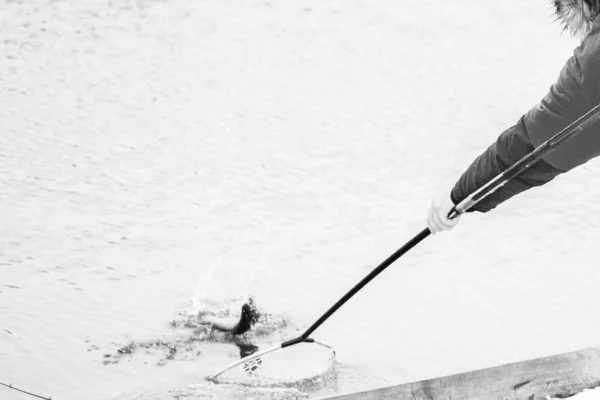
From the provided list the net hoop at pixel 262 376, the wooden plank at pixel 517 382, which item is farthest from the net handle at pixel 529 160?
the net hoop at pixel 262 376

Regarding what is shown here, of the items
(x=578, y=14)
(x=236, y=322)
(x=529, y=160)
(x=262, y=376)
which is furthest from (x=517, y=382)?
(x=236, y=322)

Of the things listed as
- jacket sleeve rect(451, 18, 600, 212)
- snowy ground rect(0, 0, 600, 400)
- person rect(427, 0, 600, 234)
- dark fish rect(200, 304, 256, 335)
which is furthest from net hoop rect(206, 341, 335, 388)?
jacket sleeve rect(451, 18, 600, 212)

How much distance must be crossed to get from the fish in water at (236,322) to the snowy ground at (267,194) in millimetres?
203

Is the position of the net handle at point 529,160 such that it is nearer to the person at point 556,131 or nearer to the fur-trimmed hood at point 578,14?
the person at point 556,131

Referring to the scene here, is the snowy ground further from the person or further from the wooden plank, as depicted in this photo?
the person

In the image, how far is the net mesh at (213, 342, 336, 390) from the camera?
441 centimetres

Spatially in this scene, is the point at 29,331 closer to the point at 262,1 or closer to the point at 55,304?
the point at 55,304

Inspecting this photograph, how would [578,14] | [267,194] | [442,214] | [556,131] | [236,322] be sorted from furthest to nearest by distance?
[267,194] → [236,322] → [442,214] → [556,131] → [578,14]

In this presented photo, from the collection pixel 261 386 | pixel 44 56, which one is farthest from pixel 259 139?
pixel 261 386

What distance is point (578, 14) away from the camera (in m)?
2.68

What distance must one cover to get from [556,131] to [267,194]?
410cm

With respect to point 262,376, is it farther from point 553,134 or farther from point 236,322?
point 553,134

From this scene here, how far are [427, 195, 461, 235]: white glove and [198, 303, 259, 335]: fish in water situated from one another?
2141mm

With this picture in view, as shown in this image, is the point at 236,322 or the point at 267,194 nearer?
the point at 236,322
